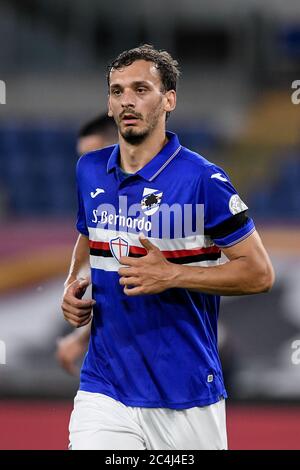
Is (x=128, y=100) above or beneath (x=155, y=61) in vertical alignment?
beneath

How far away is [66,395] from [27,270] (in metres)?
0.98

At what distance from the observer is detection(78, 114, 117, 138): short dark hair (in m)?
4.29

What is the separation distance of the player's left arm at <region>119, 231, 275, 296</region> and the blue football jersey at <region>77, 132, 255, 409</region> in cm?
6

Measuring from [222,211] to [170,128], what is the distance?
294 inches

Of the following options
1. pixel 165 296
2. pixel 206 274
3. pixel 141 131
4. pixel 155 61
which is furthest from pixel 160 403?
pixel 155 61

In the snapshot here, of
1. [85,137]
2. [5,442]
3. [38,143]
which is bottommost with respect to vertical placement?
[5,442]

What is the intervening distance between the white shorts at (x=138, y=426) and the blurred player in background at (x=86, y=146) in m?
1.04

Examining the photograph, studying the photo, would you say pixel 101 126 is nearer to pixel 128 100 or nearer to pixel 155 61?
pixel 155 61

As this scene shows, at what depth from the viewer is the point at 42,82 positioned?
445 inches

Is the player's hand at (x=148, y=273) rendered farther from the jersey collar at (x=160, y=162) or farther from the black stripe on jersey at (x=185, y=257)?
the jersey collar at (x=160, y=162)

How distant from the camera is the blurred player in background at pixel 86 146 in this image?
4.12 meters

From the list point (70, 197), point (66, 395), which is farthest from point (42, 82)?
point (66, 395)

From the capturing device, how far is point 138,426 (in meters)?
3.01
